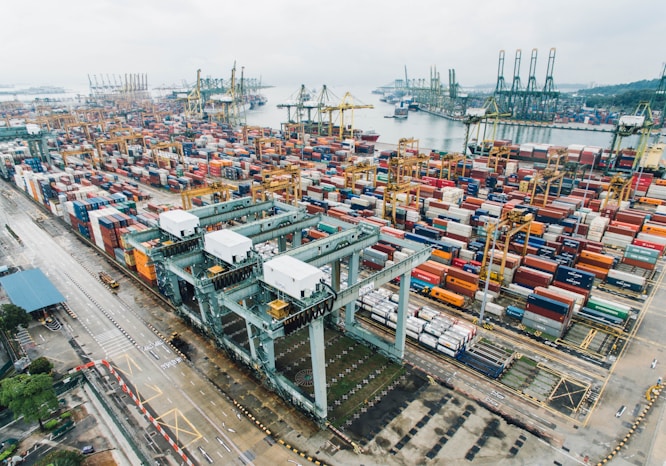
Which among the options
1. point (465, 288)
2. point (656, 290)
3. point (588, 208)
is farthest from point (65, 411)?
point (588, 208)

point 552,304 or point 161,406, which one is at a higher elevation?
point 552,304

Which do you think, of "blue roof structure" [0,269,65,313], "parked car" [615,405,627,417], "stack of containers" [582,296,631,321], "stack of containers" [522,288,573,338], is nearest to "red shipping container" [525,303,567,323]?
"stack of containers" [522,288,573,338]

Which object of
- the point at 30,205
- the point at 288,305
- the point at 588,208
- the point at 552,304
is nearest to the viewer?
the point at 288,305

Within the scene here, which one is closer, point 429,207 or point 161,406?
point 161,406

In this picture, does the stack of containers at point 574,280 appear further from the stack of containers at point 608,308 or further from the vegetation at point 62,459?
the vegetation at point 62,459

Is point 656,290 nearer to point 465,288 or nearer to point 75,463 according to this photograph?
point 465,288

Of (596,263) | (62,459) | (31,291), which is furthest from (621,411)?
(31,291)

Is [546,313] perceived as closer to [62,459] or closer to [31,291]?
[62,459]
